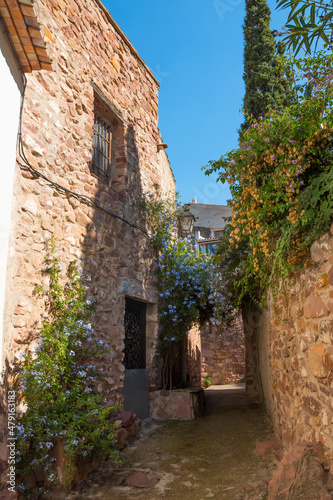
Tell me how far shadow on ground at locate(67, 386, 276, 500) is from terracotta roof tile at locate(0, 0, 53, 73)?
12.7ft

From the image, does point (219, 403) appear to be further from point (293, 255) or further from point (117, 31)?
point (117, 31)

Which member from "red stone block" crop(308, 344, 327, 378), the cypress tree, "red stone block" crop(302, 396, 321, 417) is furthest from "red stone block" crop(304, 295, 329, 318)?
the cypress tree

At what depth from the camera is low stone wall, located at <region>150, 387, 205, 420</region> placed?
6.25m

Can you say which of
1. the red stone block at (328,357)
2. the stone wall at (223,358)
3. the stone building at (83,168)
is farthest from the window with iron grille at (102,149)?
the stone wall at (223,358)

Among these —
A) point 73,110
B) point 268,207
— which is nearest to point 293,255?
point 268,207

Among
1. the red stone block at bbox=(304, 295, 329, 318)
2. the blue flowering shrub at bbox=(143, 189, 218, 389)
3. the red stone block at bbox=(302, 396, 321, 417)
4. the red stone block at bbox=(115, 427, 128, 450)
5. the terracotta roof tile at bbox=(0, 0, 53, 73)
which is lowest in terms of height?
the red stone block at bbox=(115, 427, 128, 450)

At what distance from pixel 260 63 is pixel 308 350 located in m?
7.63

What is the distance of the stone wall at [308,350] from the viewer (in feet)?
8.21

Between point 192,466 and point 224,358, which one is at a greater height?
point 224,358

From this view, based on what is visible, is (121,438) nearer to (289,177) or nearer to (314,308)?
(314,308)

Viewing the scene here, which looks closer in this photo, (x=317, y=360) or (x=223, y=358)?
(x=317, y=360)

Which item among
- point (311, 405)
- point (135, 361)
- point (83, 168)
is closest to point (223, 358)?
point (135, 361)

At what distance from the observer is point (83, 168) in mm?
4949

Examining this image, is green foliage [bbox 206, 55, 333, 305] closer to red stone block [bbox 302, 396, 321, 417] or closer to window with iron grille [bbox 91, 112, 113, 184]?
red stone block [bbox 302, 396, 321, 417]
